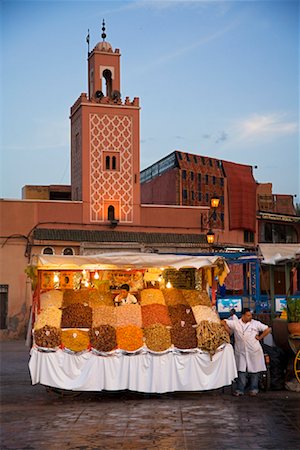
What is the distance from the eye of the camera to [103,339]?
11344 mm

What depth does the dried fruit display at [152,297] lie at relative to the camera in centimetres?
1241

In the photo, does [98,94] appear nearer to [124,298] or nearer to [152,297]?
[124,298]

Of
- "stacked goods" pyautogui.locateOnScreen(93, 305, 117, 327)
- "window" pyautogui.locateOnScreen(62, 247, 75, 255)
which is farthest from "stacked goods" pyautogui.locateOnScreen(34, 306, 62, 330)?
"window" pyautogui.locateOnScreen(62, 247, 75, 255)

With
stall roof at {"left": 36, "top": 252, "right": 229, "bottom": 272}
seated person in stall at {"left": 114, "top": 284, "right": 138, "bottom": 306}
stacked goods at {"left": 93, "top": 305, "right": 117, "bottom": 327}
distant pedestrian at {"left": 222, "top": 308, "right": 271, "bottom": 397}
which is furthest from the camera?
seated person in stall at {"left": 114, "top": 284, "right": 138, "bottom": 306}

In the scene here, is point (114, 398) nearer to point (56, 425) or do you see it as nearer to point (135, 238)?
point (56, 425)

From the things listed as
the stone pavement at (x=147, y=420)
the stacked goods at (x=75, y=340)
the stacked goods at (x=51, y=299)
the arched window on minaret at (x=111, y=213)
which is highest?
the arched window on minaret at (x=111, y=213)

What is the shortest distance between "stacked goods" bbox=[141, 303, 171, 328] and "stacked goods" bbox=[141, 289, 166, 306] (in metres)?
0.25

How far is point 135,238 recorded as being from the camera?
31672mm

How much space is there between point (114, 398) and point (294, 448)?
4411mm

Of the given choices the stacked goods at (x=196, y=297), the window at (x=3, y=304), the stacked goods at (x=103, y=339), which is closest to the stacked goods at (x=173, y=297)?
the stacked goods at (x=196, y=297)

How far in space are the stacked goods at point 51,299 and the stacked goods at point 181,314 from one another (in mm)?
1759

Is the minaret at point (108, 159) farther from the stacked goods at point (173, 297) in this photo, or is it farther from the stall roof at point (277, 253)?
the stacked goods at point (173, 297)

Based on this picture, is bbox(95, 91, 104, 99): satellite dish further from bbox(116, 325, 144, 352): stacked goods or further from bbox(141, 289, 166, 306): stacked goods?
bbox(116, 325, 144, 352): stacked goods

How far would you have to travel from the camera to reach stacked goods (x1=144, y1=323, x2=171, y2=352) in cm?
1133
